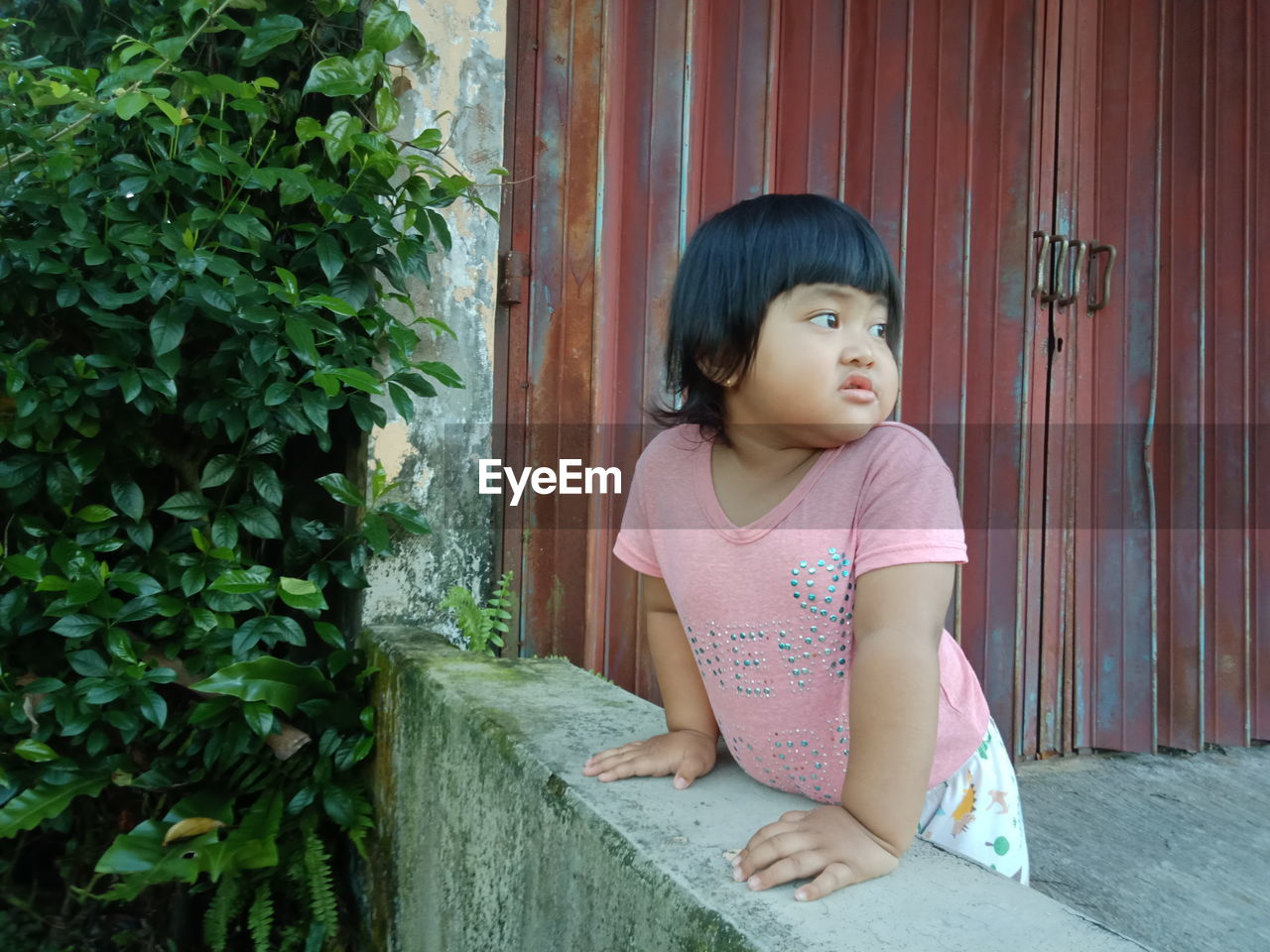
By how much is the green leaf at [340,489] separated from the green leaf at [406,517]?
7 centimetres

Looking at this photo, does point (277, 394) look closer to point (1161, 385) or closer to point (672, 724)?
point (672, 724)

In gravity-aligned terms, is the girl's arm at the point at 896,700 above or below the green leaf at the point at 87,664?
above

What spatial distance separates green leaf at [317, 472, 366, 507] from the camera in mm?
2260

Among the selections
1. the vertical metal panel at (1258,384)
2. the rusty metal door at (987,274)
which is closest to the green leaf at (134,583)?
the rusty metal door at (987,274)

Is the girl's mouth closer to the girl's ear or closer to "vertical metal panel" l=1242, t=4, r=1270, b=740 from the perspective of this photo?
the girl's ear

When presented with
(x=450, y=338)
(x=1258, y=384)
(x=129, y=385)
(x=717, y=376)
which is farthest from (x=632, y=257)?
(x=1258, y=384)

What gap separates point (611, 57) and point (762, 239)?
5.57ft

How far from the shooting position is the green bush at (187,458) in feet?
6.75

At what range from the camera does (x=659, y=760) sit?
1.47m

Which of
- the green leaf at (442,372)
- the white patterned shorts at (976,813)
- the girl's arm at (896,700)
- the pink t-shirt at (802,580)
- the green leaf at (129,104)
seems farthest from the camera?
the green leaf at (442,372)

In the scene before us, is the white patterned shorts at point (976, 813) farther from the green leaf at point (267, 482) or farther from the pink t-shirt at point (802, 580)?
the green leaf at point (267, 482)

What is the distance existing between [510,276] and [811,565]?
1.63m

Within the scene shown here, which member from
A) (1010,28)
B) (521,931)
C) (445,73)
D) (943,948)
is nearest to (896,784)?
(943,948)

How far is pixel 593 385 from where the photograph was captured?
2787 millimetres
